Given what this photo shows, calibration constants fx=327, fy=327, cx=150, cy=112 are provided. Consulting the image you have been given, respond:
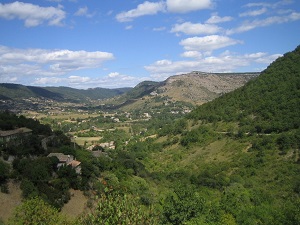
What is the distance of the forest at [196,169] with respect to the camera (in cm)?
3453

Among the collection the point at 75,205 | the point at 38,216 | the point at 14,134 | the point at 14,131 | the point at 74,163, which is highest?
the point at 14,131

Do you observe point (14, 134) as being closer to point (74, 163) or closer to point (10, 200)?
point (74, 163)

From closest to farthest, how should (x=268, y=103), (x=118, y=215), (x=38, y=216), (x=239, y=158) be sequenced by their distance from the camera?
(x=118, y=215) → (x=38, y=216) → (x=239, y=158) → (x=268, y=103)

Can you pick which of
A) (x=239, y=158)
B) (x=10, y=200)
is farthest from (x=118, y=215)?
(x=239, y=158)

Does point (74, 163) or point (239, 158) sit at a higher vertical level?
point (74, 163)

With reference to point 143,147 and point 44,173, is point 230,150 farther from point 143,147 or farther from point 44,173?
point 44,173

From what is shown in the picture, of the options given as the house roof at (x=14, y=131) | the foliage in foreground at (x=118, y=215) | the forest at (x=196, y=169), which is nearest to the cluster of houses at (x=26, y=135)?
the house roof at (x=14, y=131)

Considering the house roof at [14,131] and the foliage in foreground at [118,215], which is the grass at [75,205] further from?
the foliage in foreground at [118,215]

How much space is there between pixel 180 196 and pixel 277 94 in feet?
283

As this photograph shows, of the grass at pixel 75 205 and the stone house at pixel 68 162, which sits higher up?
the stone house at pixel 68 162

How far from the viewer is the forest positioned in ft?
113

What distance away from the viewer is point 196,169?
9238cm

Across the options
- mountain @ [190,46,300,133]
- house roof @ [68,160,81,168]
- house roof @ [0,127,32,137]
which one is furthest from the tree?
mountain @ [190,46,300,133]

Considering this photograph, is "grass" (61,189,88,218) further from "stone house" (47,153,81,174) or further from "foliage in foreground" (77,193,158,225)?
"foliage in foreground" (77,193,158,225)
